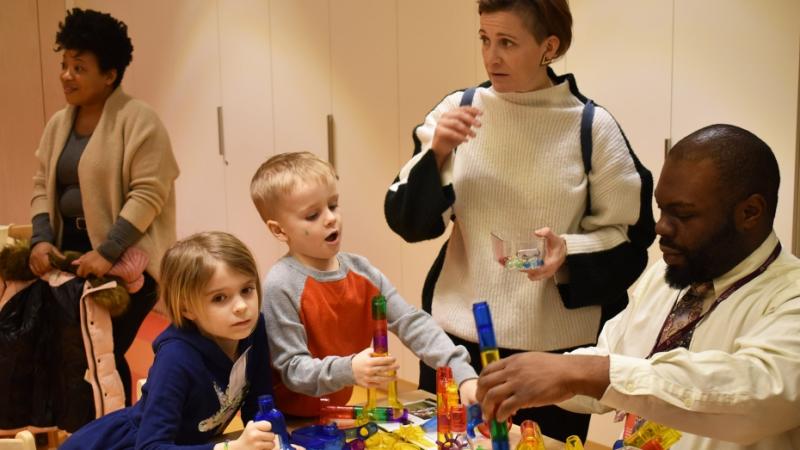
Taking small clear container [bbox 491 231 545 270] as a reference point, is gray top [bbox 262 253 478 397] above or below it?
below

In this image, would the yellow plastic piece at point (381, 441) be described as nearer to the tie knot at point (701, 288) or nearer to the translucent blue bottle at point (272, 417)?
the translucent blue bottle at point (272, 417)

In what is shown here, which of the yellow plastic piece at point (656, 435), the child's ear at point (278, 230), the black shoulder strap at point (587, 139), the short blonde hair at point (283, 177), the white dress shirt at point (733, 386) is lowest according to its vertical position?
the yellow plastic piece at point (656, 435)

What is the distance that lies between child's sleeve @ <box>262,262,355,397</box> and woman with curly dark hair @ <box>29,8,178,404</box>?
55.5 inches

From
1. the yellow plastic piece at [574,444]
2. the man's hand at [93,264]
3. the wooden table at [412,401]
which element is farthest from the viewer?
the man's hand at [93,264]

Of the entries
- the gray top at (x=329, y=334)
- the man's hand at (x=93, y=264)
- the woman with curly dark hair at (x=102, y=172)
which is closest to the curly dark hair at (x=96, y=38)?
the woman with curly dark hair at (x=102, y=172)

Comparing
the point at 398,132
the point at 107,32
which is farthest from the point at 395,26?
the point at 107,32

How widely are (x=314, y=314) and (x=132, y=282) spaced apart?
152 centimetres

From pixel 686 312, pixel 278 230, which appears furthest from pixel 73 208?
pixel 686 312

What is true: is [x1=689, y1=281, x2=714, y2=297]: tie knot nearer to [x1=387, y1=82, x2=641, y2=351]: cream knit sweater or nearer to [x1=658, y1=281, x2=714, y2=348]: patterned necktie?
[x1=658, y1=281, x2=714, y2=348]: patterned necktie

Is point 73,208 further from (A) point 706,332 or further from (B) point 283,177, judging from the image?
(A) point 706,332

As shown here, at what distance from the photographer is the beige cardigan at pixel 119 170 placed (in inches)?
124

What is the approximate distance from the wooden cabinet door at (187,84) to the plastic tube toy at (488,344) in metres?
4.86

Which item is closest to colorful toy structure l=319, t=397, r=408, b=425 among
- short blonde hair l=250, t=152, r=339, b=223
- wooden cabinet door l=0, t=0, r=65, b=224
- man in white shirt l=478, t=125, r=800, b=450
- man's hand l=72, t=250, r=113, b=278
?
man in white shirt l=478, t=125, r=800, b=450

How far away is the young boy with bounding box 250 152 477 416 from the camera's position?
1.90 meters
